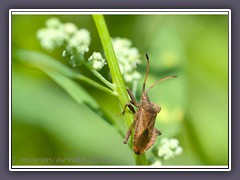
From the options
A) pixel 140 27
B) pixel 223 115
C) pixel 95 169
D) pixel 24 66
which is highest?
pixel 140 27

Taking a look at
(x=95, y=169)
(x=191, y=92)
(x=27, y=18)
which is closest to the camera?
(x=95, y=169)

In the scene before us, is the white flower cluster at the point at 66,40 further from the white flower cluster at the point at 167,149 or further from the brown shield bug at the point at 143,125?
the white flower cluster at the point at 167,149

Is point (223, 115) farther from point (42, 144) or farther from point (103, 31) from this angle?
point (103, 31)

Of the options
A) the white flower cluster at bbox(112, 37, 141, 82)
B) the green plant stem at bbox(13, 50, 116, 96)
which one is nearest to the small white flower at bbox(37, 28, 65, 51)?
the green plant stem at bbox(13, 50, 116, 96)

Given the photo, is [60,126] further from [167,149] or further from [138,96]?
[167,149]

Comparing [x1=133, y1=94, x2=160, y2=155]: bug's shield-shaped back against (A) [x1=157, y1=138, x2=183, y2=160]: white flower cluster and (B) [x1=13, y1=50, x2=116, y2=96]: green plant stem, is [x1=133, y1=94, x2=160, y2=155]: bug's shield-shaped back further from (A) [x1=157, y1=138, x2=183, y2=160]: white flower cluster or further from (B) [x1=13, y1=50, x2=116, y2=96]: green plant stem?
(B) [x1=13, y1=50, x2=116, y2=96]: green plant stem

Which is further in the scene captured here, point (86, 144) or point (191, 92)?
point (191, 92)

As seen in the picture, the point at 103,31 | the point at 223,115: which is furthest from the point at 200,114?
the point at 103,31
